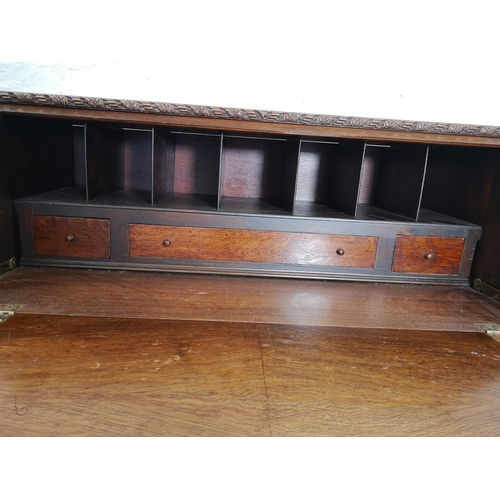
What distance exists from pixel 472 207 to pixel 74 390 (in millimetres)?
1557

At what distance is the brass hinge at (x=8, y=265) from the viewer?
133cm

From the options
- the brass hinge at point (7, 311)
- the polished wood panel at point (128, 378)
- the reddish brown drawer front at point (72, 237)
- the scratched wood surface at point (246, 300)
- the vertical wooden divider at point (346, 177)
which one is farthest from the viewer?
the vertical wooden divider at point (346, 177)

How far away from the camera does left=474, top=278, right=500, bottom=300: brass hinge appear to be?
1.42m

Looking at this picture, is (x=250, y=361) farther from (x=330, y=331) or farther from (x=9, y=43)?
(x=9, y=43)

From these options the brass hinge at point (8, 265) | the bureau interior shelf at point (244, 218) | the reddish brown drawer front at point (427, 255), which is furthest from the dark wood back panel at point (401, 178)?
the brass hinge at point (8, 265)

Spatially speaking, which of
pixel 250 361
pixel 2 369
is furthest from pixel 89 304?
pixel 250 361

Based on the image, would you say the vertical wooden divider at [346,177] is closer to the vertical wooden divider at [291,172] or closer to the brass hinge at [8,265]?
the vertical wooden divider at [291,172]

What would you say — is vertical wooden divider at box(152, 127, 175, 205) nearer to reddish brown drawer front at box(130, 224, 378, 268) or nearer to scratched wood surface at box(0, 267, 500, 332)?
reddish brown drawer front at box(130, 224, 378, 268)

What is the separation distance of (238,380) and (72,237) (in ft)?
2.98

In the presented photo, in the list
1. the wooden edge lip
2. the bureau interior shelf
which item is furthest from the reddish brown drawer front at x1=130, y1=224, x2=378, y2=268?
the wooden edge lip

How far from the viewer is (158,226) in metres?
1.42

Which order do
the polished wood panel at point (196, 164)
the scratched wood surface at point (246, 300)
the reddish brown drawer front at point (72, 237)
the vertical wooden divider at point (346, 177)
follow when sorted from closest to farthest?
the scratched wood surface at point (246, 300) → the reddish brown drawer front at point (72, 237) → the vertical wooden divider at point (346, 177) → the polished wood panel at point (196, 164)

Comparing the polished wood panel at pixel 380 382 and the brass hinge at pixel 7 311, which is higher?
the polished wood panel at pixel 380 382

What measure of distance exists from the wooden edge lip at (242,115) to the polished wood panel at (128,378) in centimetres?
64
